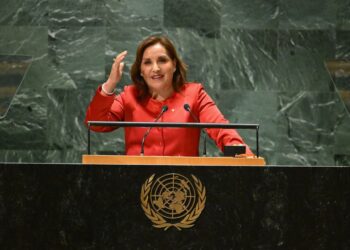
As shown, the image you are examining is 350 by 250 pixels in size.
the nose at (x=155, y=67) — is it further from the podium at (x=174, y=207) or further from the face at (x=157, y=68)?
the podium at (x=174, y=207)

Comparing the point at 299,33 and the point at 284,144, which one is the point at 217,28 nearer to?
the point at 299,33

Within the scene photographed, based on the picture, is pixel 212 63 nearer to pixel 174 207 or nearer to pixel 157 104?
pixel 157 104

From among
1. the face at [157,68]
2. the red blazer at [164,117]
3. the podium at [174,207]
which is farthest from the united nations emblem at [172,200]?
the face at [157,68]

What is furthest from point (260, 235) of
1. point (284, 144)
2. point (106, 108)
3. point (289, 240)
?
point (284, 144)

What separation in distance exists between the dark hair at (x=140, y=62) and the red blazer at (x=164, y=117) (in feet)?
0.14

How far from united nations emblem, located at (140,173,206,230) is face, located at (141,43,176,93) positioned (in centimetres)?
129

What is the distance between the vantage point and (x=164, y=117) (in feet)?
11.4

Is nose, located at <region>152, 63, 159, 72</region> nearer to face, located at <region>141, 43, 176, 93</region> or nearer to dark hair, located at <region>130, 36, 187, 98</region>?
face, located at <region>141, 43, 176, 93</region>

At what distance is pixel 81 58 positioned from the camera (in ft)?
16.4

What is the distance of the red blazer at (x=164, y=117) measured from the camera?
3.39 metres

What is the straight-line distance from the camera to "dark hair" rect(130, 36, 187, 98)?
3.61 metres

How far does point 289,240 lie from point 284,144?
2.75 metres

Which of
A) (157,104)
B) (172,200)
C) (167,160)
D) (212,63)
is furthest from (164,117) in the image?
(212,63)

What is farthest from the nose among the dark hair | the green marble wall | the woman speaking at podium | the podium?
the green marble wall
